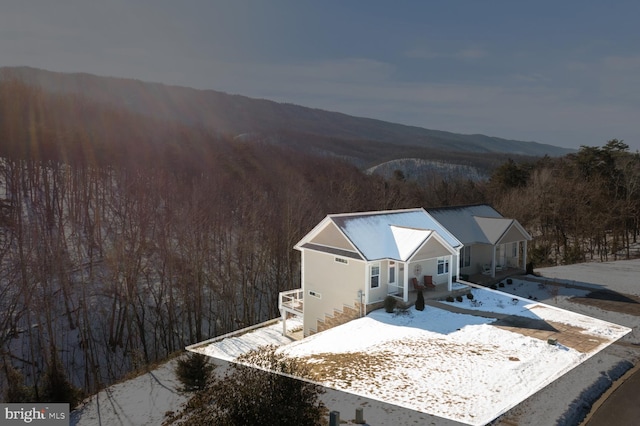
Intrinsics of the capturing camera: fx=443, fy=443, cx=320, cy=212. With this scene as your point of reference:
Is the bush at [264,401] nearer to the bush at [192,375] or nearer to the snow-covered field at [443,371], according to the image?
the snow-covered field at [443,371]

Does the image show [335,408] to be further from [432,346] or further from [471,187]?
[471,187]

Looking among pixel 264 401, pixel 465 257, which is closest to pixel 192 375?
pixel 264 401

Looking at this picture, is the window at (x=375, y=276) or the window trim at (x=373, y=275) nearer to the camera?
the window trim at (x=373, y=275)

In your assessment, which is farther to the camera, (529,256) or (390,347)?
(529,256)

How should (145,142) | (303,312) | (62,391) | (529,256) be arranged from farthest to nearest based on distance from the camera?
(145,142), (529,256), (303,312), (62,391)

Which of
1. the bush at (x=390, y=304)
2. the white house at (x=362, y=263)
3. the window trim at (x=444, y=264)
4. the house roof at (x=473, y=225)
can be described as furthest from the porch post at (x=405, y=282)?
the house roof at (x=473, y=225)

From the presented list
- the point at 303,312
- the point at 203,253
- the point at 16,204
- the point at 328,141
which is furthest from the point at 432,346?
the point at 328,141
